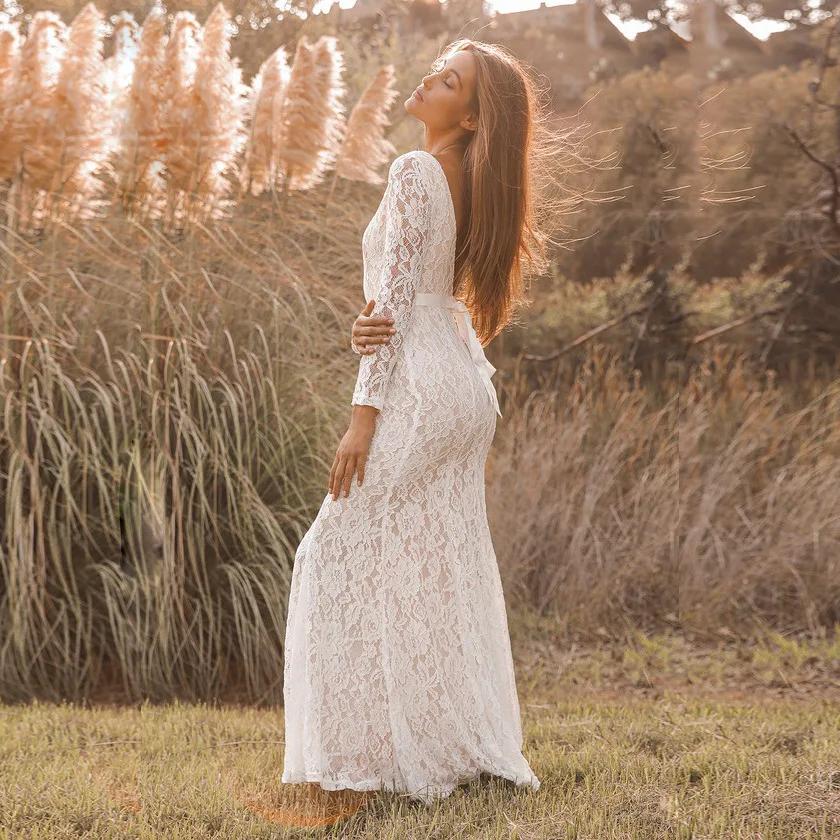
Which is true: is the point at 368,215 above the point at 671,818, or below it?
above

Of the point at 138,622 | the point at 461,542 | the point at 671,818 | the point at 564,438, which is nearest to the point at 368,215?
the point at 564,438

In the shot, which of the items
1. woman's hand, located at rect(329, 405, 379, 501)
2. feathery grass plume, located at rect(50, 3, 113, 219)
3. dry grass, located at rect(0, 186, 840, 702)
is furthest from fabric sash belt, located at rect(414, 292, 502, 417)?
feathery grass plume, located at rect(50, 3, 113, 219)

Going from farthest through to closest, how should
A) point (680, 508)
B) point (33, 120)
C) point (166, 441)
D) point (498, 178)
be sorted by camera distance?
point (680, 508), point (33, 120), point (166, 441), point (498, 178)

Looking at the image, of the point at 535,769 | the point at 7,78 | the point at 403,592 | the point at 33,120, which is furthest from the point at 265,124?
the point at 535,769

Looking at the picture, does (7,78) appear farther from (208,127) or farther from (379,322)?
(379,322)

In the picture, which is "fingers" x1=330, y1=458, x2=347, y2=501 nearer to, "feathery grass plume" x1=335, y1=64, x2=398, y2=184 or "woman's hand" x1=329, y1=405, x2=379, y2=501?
"woman's hand" x1=329, y1=405, x2=379, y2=501

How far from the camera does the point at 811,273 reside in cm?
605

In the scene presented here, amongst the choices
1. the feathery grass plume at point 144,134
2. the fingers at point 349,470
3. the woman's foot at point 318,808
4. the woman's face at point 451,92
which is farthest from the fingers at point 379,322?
the feathery grass plume at point 144,134

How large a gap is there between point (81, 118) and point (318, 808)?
9.90 feet

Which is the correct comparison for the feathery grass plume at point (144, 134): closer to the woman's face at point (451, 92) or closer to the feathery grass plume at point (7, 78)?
the feathery grass plume at point (7, 78)

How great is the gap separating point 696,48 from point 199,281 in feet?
13.2

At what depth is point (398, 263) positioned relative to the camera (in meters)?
2.30

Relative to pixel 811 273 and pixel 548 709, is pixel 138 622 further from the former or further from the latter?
pixel 811 273

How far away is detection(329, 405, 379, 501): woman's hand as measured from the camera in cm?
229
